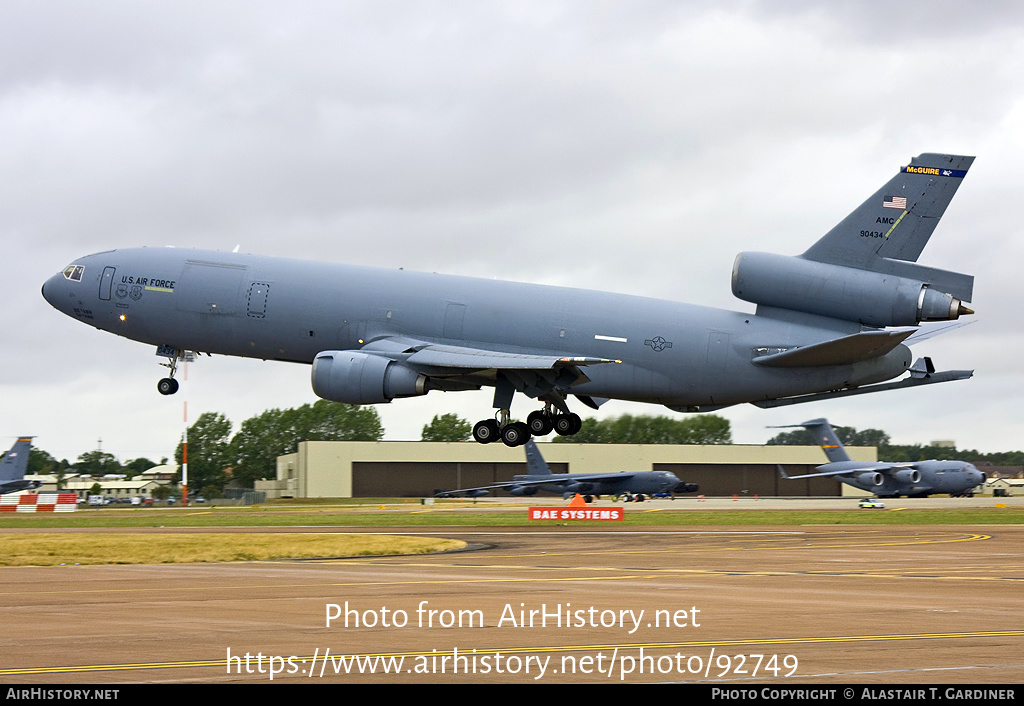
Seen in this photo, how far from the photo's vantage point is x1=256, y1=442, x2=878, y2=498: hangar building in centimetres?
11412

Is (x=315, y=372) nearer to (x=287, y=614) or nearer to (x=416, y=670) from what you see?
(x=287, y=614)

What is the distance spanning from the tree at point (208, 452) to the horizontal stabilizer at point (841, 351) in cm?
10389

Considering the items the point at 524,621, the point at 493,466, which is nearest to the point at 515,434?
the point at 524,621

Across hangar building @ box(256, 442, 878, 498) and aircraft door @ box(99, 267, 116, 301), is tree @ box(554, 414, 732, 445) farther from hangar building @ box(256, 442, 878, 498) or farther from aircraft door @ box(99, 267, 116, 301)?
aircraft door @ box(99, 267, 116, 301)

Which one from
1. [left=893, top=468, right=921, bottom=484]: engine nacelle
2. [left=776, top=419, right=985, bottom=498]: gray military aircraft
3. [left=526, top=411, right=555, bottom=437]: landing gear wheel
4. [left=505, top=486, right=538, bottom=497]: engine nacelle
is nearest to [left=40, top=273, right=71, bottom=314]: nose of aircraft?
[left=526, top=411, right=555, bottom=437]: landing gear wheel

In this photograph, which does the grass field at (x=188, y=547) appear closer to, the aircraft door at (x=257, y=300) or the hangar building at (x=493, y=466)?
the aircraft door at (x=257, y=300)

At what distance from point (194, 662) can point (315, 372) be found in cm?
2748

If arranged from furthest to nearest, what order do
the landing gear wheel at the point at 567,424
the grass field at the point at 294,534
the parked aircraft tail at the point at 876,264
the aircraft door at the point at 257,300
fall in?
the landing gear wheel at the point at 567,424
the aircraft door at the point at 257,300
the parked aircraft tail at the point at 876,264
the grass field at the point at 294,534

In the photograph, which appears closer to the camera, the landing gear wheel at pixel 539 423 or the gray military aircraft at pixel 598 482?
the landing gear wheel at pixel 539 423

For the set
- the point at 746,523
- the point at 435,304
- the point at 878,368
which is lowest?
the point at 746,523

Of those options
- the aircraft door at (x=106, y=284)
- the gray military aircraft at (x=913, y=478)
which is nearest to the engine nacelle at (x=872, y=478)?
the gray military aircraft at (x=913, y=478)

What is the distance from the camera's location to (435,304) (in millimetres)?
39969

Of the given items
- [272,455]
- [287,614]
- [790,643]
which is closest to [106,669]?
[287,614]

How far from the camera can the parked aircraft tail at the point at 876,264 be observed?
3856 centimetres
